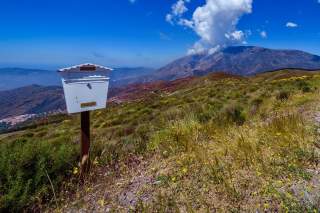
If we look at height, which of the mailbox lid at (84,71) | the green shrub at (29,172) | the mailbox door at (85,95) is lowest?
the green shrub at (29,172)

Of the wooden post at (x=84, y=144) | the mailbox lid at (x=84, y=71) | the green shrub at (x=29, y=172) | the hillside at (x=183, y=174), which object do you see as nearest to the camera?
the hillside at (x=183, y=174)

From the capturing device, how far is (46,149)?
5.24 m

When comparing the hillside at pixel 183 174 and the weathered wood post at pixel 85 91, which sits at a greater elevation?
the weathered wood post at pixel 85 91

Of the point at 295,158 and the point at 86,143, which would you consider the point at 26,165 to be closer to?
the point at 86,143

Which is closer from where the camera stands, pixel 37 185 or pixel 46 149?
pixel 37 185

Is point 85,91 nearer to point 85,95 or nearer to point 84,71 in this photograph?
point 85,95

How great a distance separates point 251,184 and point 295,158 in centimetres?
111

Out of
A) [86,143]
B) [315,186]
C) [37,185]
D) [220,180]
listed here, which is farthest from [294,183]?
[37,185]

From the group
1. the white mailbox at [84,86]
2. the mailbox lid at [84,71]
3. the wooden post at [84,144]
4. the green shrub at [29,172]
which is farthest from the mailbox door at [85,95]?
the green shrub at [29,172]

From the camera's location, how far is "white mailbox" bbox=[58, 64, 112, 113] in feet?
14.8

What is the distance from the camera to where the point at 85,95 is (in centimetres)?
479

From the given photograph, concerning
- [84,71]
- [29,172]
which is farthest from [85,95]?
[29,172]

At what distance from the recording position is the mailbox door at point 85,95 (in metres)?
4.51

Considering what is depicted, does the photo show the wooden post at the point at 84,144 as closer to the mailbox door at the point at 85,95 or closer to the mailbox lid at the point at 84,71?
the mailbox door at the point at 85,95
